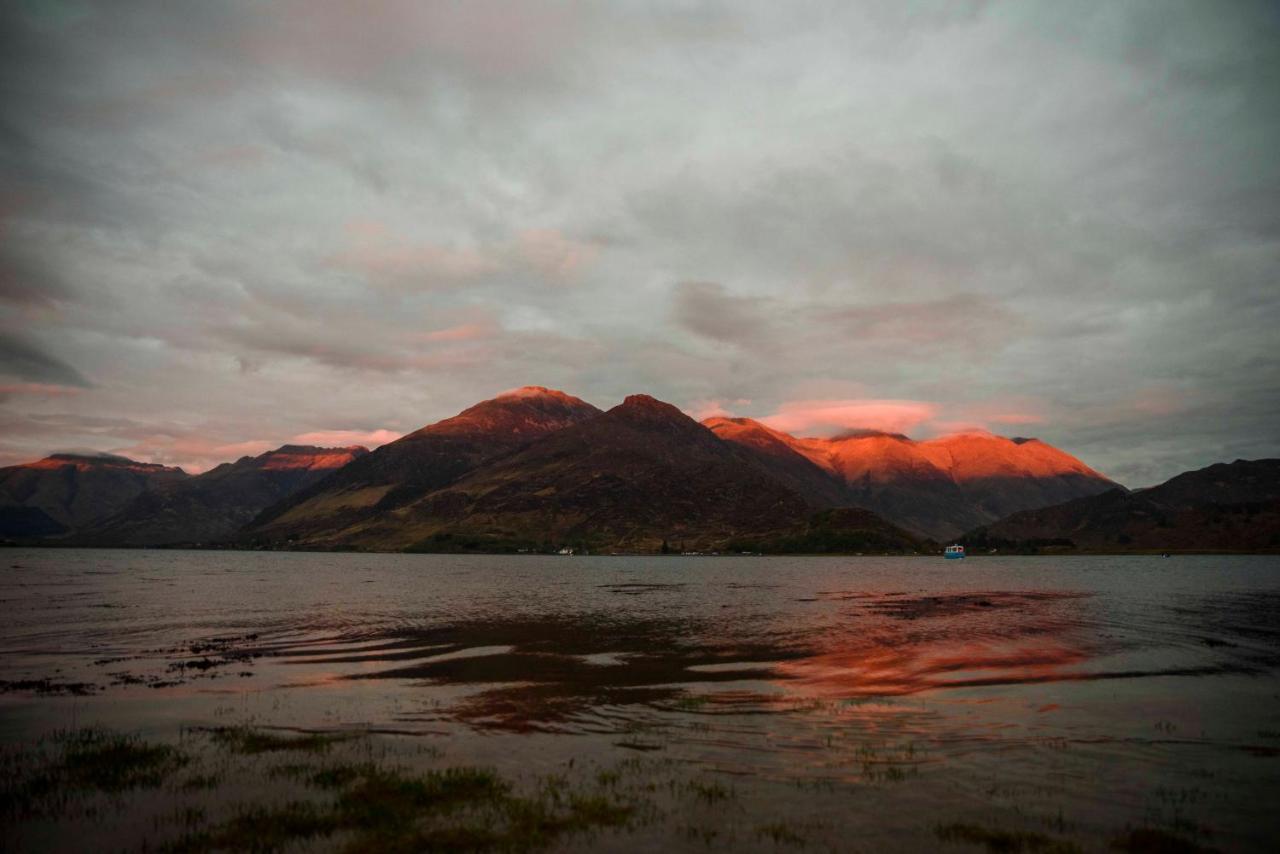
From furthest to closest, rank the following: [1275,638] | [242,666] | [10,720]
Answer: [1275,638] < [242,666] < [10,720]

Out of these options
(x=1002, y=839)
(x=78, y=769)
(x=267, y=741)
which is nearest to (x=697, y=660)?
(x=267, y=741)

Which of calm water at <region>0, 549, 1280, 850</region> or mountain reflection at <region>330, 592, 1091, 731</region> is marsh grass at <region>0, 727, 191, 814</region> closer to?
calm water at <region>0, 549, 1280, 850</region>

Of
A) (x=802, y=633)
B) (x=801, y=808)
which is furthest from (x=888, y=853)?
(x=802, y=633)

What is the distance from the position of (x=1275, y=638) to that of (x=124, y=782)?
8098cm

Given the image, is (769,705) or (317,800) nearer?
(317,800)

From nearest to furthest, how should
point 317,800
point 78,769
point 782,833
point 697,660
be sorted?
point 782,833, point 317,800, point 78,769, point 697,660

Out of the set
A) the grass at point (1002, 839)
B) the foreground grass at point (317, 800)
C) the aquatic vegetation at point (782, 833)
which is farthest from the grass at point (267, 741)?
the grass at point (1002, 839)

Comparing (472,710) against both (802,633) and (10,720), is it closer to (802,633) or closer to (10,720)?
(10,720)

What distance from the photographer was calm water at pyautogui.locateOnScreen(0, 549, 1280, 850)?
21594 mm

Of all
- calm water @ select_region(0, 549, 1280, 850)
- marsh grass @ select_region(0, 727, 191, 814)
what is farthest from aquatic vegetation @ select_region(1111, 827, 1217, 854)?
marsh grass @ select_region(0, 727, 191, 814)

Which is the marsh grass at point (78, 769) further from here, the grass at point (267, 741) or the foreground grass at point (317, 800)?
the grass at point (267, 741)

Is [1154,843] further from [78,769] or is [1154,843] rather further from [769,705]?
[78,769]

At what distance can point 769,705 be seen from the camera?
3641cm

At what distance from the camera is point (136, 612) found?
87.2 meters
